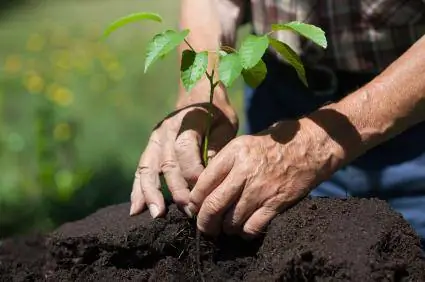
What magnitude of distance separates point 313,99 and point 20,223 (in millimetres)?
1983

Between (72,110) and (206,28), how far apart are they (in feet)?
9.44

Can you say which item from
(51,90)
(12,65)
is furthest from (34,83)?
(12,65)

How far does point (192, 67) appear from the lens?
1.68 metres

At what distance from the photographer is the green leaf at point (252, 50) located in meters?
1.57

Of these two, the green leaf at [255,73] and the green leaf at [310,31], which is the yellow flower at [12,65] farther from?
the green leaf at [310,31]

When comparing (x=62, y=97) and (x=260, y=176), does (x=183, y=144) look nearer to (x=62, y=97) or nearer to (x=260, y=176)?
(x=260, y=176)

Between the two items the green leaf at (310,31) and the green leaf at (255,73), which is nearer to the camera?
the green leaf at (310,31)

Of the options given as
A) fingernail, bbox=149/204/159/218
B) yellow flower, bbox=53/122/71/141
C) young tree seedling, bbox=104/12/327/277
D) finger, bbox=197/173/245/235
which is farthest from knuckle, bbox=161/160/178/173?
yellow flower, bbox=53/122/71/141

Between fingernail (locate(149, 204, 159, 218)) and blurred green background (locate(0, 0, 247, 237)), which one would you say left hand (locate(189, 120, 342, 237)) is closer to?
fingernail (locate(149, 204, 159, 218))

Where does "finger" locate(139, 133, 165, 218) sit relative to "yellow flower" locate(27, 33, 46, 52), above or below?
above

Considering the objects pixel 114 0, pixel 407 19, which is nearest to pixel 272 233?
pixel 407 19

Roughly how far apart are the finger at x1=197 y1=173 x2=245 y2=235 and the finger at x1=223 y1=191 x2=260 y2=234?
0.04ft

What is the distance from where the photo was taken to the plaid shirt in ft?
6.83

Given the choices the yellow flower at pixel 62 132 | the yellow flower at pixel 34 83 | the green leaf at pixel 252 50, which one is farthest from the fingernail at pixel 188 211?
the yellow flower at pixel 34 83
